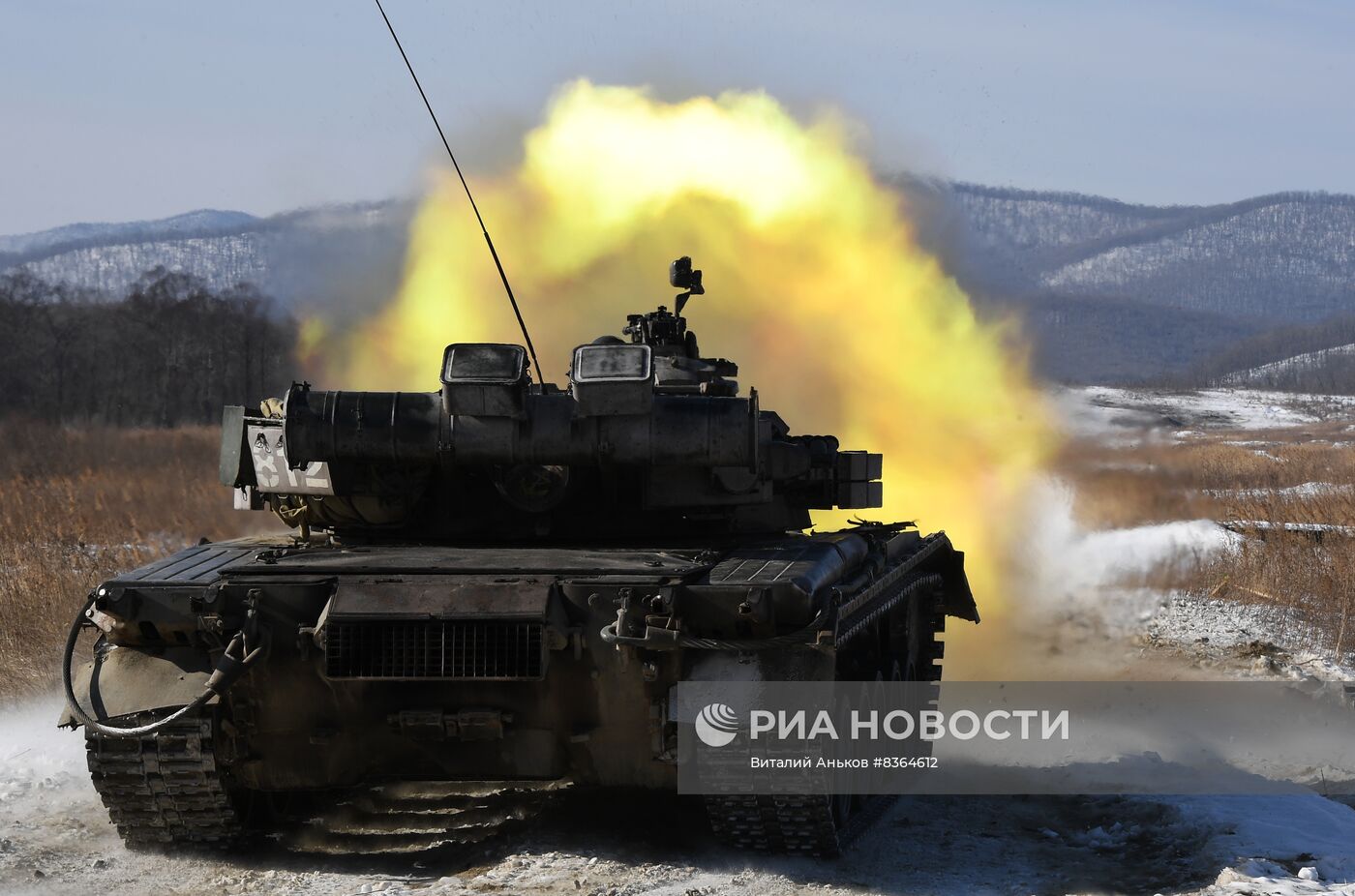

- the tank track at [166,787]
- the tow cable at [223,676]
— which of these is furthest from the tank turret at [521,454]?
the tank track at [166,787]

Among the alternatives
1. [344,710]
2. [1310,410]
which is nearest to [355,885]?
[344,710]

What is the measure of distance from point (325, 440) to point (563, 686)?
207 cm

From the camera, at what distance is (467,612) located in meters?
9.41

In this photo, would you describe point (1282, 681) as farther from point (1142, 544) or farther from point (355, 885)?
point (355, 885)

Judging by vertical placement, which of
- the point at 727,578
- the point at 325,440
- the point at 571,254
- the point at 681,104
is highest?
the point at 681,104

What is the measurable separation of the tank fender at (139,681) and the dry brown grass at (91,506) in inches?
299

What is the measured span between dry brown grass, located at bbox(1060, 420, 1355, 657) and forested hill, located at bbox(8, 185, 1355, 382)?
173 centimetres

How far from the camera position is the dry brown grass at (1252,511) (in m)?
19.3

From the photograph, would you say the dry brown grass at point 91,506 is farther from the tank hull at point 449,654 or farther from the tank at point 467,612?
the tank hull at point 449,654

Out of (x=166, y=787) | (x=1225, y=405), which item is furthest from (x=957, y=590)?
(x=1225, y=405)

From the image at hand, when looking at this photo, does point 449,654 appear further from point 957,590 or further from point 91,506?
point 91,506

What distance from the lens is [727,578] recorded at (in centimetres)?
955

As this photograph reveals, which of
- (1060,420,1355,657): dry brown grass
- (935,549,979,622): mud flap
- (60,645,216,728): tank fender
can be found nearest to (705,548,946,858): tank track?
(60,645,216,728): tank fender

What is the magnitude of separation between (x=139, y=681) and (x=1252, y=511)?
58.5 feet
